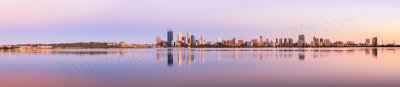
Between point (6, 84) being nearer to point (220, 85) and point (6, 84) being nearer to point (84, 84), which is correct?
point (84, 84)

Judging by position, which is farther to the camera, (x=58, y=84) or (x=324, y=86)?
(x=58, y=84)

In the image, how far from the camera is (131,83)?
51.9 ft

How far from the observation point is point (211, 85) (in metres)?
15.0

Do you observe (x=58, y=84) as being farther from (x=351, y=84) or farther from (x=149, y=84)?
(x=351, y=84)

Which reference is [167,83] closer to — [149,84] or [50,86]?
[149,84]

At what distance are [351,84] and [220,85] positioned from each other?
646 cm

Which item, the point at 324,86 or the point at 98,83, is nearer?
the point at 324,86

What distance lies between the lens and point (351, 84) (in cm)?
1512

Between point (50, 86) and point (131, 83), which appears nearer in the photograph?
point (50, 86)

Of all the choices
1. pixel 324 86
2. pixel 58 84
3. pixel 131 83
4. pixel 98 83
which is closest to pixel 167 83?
pixel 131 83

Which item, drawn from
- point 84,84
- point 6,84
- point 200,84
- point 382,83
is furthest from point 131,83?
point 382,83

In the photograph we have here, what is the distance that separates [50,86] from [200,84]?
724cm

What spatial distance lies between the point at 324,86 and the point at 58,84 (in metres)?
13.0

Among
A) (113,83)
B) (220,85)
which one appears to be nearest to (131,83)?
(113,83)
